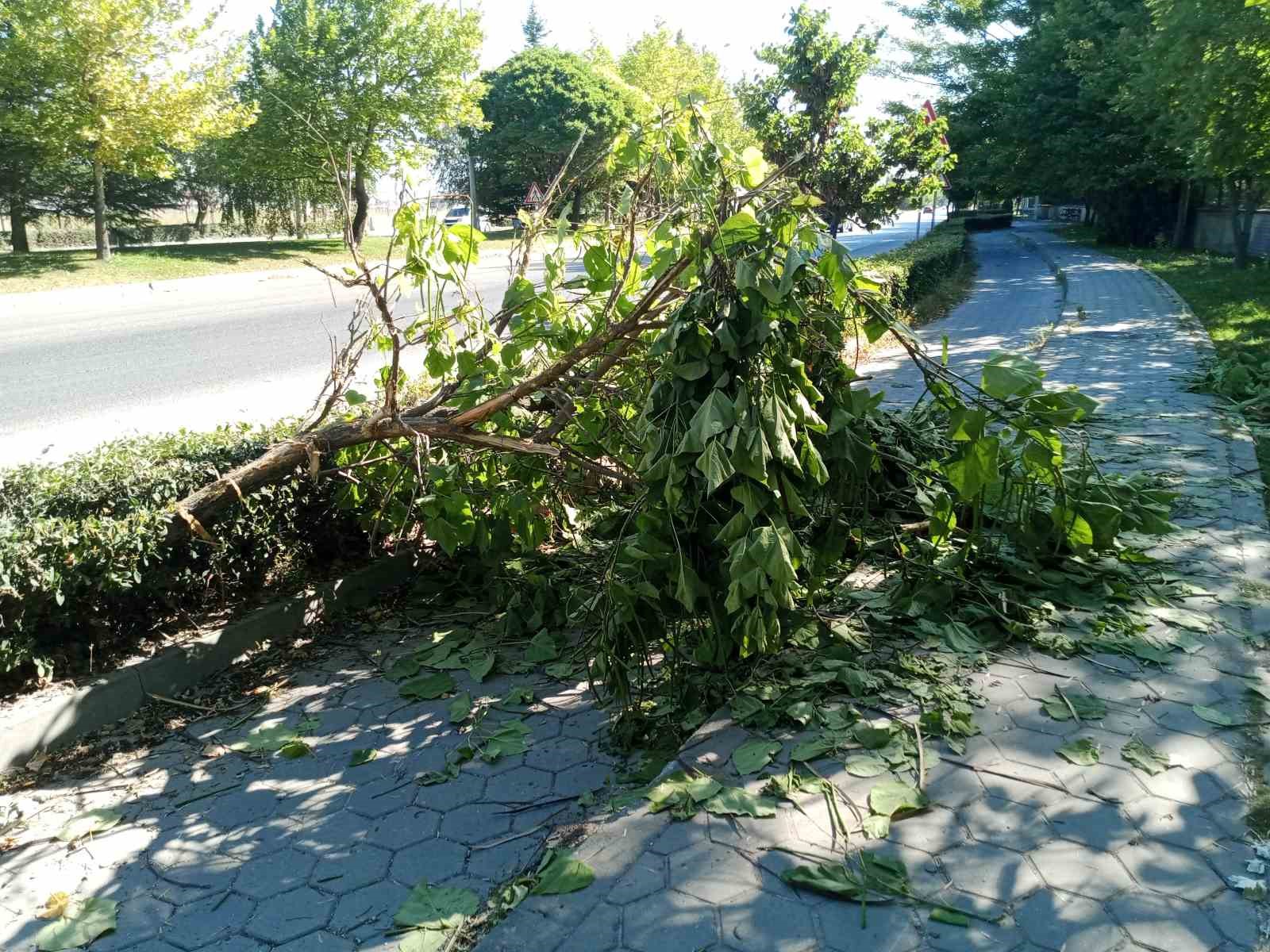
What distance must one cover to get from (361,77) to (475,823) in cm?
2898

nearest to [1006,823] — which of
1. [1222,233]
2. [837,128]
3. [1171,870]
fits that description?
[1171,870]

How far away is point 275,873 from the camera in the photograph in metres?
3.05

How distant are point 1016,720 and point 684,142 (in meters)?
2.67

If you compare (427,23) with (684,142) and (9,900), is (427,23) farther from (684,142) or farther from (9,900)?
(9,900)

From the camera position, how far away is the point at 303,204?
39656 mm

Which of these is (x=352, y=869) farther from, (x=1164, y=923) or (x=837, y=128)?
(x=837, y=128)

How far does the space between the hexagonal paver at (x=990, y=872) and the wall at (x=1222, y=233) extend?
1065 inches

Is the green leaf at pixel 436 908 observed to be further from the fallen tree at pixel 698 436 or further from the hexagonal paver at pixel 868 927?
the fallen tree at pixel 698 436

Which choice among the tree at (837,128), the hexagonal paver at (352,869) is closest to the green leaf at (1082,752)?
the hexagonal paver at (352,869)

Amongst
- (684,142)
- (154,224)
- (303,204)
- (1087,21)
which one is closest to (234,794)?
(684,142)

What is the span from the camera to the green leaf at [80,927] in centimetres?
273

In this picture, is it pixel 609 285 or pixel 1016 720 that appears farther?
pixel 609 285

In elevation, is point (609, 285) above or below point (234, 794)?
above

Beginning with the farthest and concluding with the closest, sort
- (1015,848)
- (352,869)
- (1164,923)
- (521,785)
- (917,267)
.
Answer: (917,267), (521,785), (352,869), (1015,848), (1164,923)
